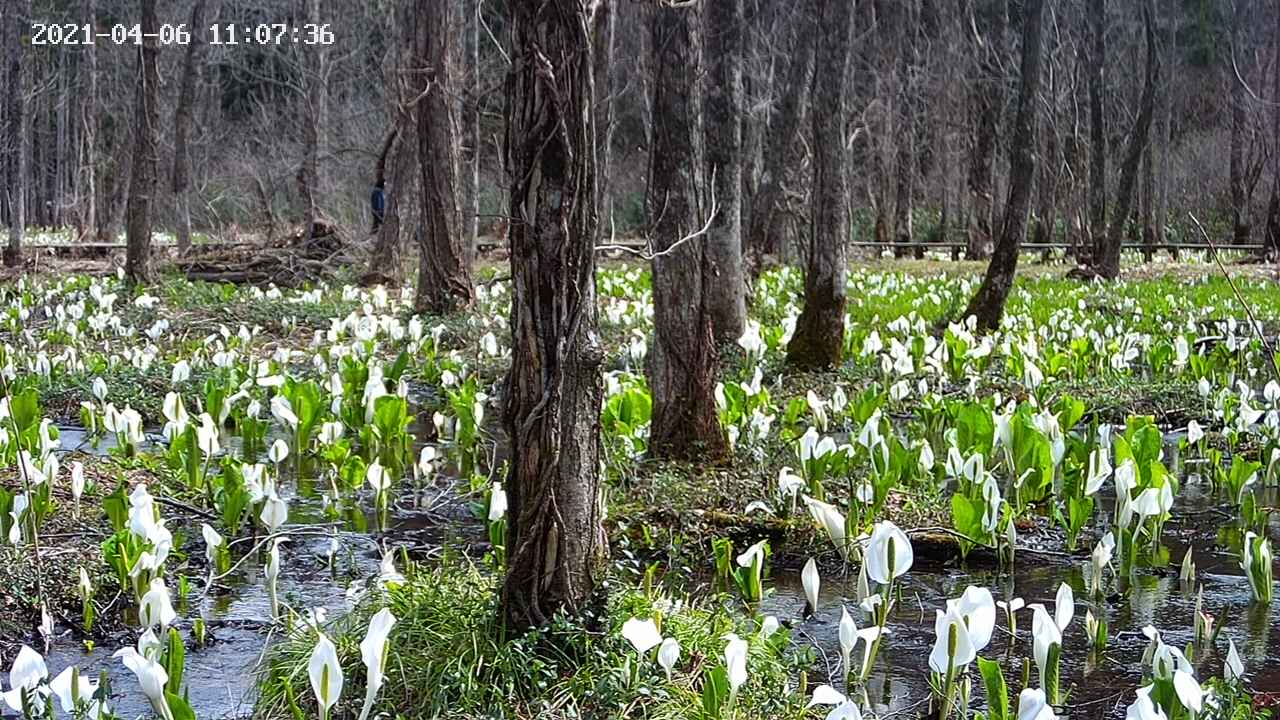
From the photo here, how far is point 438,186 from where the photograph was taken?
12406 millimetres

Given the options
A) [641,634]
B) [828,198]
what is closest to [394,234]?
[828,198]

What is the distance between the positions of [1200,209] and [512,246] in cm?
3374

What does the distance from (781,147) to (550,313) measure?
13.0 m

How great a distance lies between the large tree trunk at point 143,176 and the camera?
1418 cm

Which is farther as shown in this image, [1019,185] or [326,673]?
[1019,185]

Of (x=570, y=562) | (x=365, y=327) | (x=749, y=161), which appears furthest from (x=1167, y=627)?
(x=749, y=161)

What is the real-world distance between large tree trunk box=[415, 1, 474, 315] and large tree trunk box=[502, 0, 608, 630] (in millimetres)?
8985

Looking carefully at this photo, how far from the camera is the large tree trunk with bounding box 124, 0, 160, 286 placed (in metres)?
14.2

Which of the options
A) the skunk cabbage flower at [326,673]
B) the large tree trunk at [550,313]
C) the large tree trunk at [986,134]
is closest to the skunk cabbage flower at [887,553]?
the large tree trunk at [550,313]

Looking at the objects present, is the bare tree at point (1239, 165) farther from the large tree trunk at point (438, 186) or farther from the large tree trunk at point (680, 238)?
the large tree trunk at point (680, 238)

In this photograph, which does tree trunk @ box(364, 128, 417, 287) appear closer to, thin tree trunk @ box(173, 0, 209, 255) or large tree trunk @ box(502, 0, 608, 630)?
thin tree trunk @ box(173, 0, 209, 255)

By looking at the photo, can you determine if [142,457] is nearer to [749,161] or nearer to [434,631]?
[434,631]

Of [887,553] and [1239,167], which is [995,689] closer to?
[887,553]

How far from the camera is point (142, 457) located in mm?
6125
